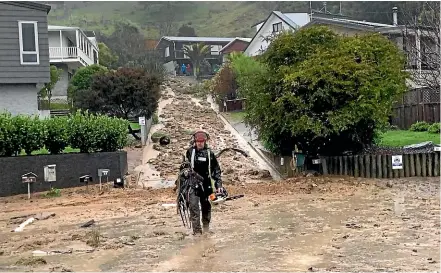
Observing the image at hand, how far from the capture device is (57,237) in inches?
475

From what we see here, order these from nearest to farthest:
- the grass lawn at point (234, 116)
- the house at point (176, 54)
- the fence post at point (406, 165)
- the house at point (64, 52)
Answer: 1. the fence post at point (406, 165)
2. the grass lawn at point (234, 116)
3. the house at point (64, 52)
4. the house at point (176, 54)

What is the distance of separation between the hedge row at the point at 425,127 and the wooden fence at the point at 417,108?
0.73 metres

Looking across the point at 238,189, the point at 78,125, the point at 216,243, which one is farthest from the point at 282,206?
the point at 78,125

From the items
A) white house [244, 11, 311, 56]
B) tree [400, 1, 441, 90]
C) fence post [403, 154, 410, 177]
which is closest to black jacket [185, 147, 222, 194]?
fence post [403, 154, 410, 177]

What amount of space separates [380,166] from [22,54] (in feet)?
60.0

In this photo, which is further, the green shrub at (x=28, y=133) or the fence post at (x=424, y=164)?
the fence post at (x=424, y=164)

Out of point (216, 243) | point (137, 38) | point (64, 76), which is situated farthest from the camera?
point (137, 38)

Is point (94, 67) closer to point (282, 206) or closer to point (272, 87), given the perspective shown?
point (272, 87)

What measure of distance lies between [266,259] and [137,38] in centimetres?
7151

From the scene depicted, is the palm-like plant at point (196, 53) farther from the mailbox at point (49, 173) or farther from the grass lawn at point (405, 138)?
the mailbox at point (49, 173)

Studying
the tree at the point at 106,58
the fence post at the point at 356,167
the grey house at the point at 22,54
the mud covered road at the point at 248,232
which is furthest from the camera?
the tree at the point at 106,58

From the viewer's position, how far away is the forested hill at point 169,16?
110500 mm

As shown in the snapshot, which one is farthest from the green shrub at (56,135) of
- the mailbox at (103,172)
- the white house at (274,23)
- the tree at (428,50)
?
the white house at (274,23)

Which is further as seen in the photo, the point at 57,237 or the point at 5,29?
the point at 5,29
